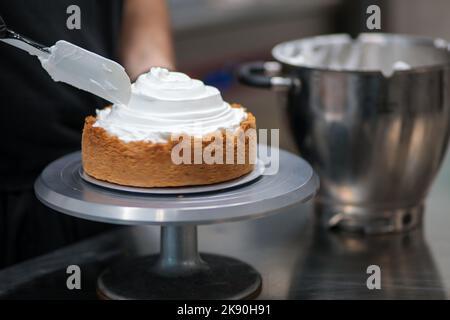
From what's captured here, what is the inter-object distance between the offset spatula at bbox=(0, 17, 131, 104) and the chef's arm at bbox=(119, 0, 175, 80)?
1.69 ft

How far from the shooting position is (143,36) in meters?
1.62

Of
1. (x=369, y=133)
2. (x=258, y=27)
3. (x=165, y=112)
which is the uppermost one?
(x=165, y=112)

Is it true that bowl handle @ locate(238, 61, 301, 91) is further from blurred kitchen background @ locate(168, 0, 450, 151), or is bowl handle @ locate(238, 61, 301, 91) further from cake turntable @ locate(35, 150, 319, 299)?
blurred kitchen background @ locate(168, 0, 450, 151)

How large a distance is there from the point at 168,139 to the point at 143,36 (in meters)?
0.65

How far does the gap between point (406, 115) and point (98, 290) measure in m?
0.57

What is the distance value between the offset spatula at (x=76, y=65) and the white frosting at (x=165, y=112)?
3 centimetres

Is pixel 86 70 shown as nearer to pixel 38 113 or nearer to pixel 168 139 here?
pixel 168 139

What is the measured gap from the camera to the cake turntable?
0.93m

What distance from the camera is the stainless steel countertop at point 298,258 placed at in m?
1.12

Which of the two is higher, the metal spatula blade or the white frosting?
the metal spatula blade

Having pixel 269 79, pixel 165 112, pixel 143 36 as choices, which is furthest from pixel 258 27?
pixel 165 112

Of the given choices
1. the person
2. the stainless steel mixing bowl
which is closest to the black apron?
the person

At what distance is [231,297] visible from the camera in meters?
Answer: 1.06
